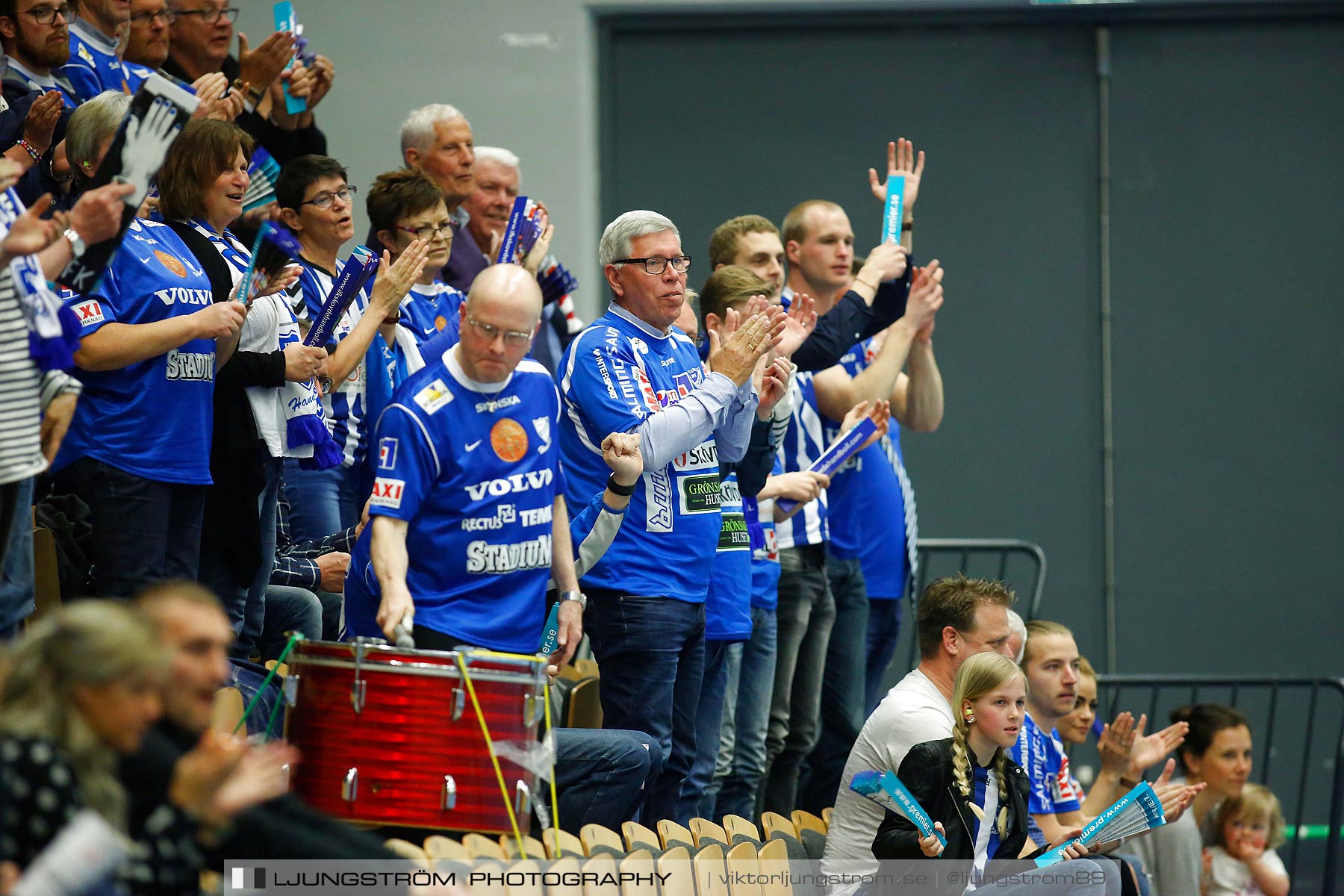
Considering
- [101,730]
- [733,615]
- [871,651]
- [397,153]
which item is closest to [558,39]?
[397,153]

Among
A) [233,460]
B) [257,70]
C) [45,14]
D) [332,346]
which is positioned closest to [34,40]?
[45,14]

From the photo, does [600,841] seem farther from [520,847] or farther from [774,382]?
[774,382]

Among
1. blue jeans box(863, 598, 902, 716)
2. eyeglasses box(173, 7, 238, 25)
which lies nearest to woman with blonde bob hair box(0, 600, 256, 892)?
blue jeans box(863, 598, 902, 716)

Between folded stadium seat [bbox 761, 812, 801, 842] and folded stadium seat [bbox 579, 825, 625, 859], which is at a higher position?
folded stadium seat [bbox 579, 825, 625, 859]

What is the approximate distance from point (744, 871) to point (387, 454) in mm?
1585

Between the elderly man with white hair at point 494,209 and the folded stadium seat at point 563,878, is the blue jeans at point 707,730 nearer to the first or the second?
the folded stadium seat at point 563,878

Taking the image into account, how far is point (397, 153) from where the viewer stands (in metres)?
8.70

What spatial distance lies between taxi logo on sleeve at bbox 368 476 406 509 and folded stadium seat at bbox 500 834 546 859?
2.62ft

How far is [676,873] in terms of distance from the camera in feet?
13.8

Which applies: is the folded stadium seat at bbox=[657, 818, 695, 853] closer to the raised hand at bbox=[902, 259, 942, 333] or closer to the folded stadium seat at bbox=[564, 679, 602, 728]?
the folded stadium seat at bbox=[564, 679, 602, 728]

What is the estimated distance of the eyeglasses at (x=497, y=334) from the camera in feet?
12.9

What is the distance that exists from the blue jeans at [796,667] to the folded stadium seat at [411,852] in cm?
231

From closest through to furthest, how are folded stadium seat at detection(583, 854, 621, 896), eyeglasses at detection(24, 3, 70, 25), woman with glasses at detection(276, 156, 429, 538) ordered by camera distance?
folded stadium seat at detection(583, 854, 621, 896)
eyeglasses at detection(24, 3, 70, 25)
woman with glasses at detection(276, 156, 429, 538)

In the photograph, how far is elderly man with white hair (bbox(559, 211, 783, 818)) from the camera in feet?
14.9
